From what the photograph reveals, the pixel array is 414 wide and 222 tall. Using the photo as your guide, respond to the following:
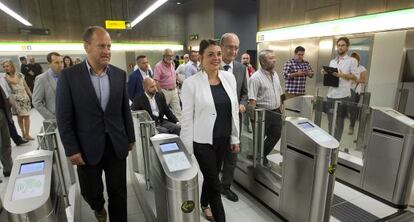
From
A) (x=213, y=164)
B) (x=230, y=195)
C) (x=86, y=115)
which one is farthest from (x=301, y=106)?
(x=86, y=115)

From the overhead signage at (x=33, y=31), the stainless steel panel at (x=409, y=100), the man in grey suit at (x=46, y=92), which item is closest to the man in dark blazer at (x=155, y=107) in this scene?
the man in grey suit at (x=46, y=92)

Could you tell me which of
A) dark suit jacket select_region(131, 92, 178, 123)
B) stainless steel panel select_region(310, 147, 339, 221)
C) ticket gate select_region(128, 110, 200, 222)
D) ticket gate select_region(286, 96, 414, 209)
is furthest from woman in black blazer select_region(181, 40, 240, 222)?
ticket gate select_region(286, 96, 414, 209)

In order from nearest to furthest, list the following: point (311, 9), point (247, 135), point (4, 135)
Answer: point (247, 135) < point (4, 135) < point (311, 9)

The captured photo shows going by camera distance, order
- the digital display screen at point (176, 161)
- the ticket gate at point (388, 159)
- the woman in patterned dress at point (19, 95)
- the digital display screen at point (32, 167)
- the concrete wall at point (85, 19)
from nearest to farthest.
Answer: the digital display screen at point (32, 167) → the digital display screen at point (176, 161) → the ticket gate at point (388, 159) → the woman in patterned dress at point (19, 95) → the concrete wall at point (85, 19)

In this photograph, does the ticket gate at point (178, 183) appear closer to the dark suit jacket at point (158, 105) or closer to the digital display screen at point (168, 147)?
the digital display screen at point (168, 147)

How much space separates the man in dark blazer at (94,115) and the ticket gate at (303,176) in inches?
55.2

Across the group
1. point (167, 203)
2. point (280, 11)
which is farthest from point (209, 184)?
point (280, 11)

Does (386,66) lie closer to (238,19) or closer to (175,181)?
(175,181)

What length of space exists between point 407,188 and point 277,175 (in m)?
1.32

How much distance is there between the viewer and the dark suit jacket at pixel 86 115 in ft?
5.79

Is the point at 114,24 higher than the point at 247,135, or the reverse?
the point at 114,24

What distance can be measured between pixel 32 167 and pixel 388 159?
3.19 metres

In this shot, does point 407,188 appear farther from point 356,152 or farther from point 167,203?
point 167,203

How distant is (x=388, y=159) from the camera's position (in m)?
2.76
